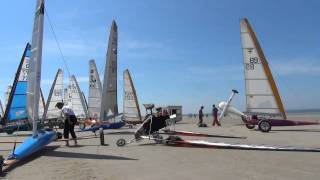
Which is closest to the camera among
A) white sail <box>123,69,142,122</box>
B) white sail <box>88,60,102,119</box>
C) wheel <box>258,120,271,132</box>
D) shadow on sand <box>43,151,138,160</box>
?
shadow on sand <box>43,151,138,160</box>

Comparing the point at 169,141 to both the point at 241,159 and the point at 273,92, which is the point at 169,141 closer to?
the point at 241,159

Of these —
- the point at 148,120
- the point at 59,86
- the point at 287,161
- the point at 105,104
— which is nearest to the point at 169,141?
the point at 148,120

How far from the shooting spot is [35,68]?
37.1 feet

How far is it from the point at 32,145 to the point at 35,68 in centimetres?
247

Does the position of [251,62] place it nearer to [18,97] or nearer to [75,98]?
[18,97]

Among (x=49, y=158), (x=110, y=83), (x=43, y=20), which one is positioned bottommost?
(x=49, y=158)

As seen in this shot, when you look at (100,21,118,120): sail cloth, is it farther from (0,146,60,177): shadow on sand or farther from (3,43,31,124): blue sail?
(0,146,60,177): shadow on sand

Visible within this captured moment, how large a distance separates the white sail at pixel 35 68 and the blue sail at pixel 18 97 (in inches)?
→ 316

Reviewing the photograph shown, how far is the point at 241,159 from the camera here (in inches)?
322

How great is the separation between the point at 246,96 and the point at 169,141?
Result: 9093mm

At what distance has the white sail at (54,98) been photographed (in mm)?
31800

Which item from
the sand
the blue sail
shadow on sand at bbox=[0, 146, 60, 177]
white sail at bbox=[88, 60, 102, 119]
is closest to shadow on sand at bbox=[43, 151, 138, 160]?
the sand

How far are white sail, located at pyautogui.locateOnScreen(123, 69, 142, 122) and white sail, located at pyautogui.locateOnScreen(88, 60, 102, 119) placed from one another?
1.77m

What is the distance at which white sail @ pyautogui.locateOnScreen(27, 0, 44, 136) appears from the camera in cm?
1112
